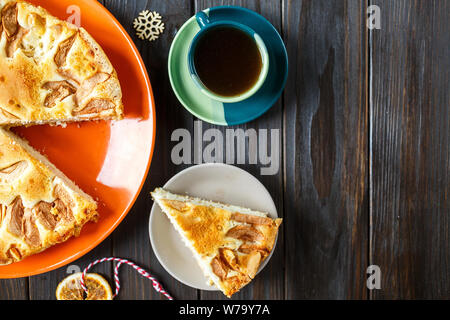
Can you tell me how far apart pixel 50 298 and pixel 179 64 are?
125 cm

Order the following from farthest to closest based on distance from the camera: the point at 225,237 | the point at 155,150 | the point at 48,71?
Result: the point at 155,150
the point at 225,237
the point at 48,71

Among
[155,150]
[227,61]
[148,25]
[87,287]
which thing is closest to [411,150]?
[227,61]

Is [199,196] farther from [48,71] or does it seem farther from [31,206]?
[48,71]

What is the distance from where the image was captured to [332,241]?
1876 mm

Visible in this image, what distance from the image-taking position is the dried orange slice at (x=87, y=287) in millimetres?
1819

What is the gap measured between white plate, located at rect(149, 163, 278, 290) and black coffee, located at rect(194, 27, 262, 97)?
35 cm

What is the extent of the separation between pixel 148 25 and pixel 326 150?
1.00 meters

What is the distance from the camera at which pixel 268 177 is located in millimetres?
1847

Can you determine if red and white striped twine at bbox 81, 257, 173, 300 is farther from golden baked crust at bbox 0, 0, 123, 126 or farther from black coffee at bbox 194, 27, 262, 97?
black coffee at bbox 194, 27, 262, 97

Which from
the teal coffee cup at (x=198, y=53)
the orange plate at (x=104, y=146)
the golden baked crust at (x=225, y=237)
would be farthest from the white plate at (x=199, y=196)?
the teal coffee cup at (x=198, y=53)

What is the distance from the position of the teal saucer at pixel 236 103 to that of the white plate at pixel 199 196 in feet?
0.76

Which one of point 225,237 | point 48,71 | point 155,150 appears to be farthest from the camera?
point 155,150
